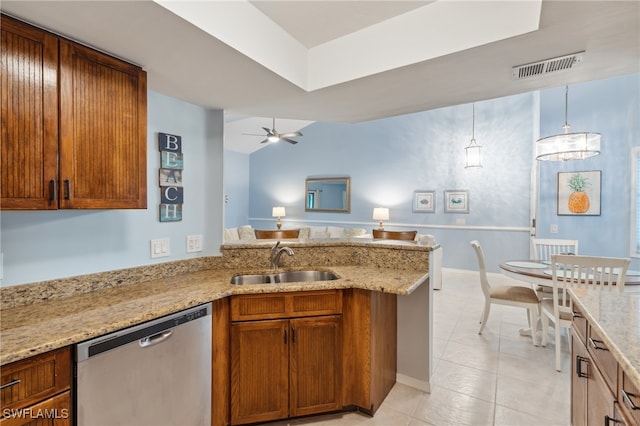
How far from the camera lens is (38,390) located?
1106mm

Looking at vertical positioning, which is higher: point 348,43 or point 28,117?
point 348,43

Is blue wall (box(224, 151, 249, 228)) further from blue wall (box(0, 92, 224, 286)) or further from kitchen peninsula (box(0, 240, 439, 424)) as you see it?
kitchen peninsula (box(0, 240, 439, 424))

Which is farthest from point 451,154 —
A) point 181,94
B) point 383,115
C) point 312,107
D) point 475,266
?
point 181,94

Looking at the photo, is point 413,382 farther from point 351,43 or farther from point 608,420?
point 351,43

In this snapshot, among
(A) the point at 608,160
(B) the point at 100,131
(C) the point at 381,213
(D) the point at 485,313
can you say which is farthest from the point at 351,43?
(C) the point at 381,213

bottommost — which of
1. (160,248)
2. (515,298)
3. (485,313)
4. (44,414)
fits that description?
(485,313)

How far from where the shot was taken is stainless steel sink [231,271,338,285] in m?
2.24

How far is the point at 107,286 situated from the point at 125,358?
0.64m

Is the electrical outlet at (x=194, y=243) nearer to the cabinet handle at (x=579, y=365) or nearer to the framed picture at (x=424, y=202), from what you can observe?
the cabinet handle at (x=579, y=365)

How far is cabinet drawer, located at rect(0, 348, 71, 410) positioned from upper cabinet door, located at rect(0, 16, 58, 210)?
61cm

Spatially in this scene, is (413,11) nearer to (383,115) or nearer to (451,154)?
(383,115)

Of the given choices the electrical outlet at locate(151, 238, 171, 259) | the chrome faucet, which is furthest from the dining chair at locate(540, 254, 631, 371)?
the electrical outlet at locate(151, 238, 171, 259)

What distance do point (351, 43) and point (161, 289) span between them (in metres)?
1.88

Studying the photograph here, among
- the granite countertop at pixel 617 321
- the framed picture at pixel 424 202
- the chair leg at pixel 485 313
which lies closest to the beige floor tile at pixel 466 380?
the chair leg at pixel 485 313
